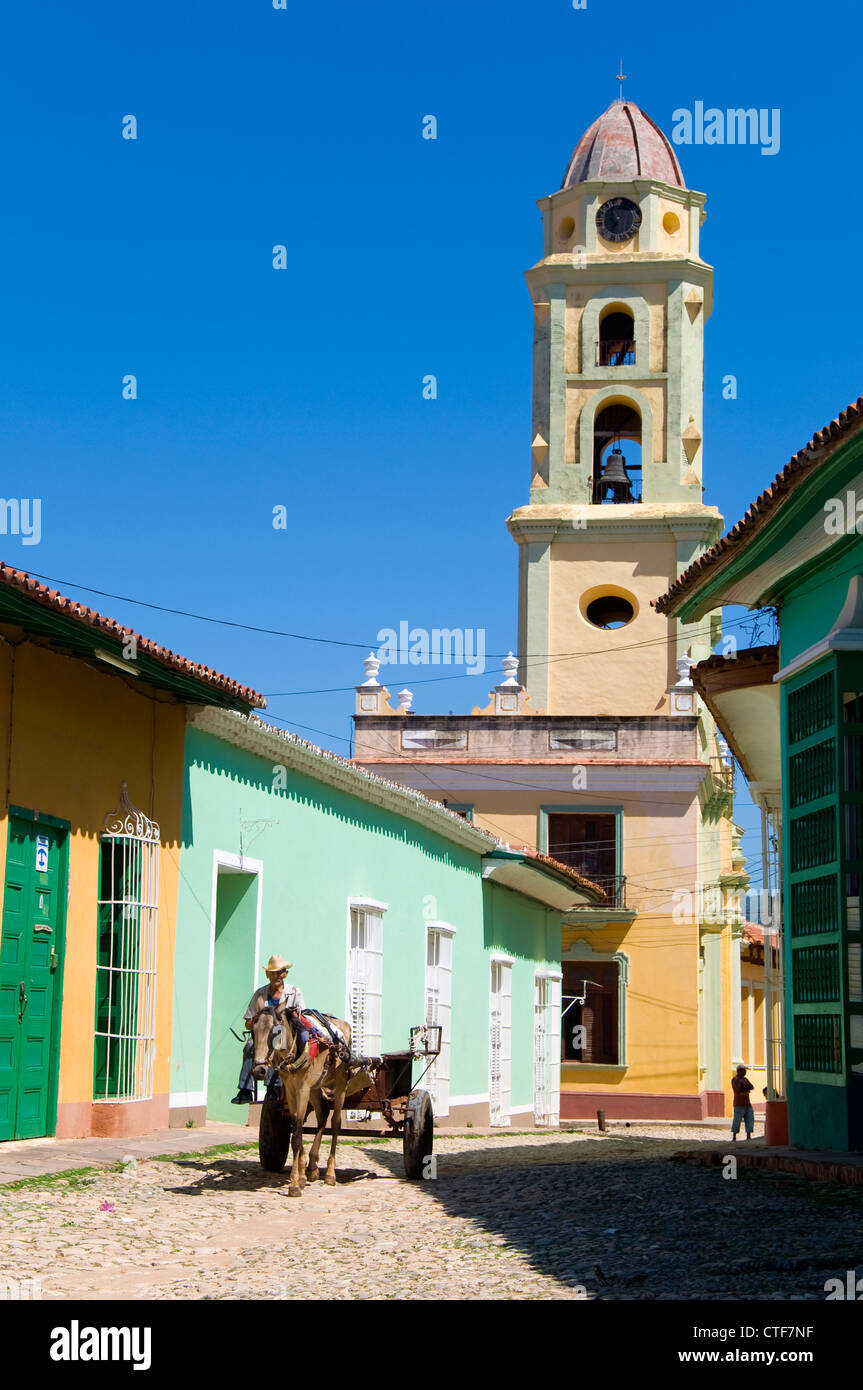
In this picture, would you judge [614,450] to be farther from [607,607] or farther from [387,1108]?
[387,1108]

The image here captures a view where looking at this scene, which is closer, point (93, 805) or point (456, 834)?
point (93, 805)

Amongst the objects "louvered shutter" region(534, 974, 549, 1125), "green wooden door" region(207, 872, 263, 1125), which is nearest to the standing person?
"louvered shutter" region(534, 974, 549, 1125)

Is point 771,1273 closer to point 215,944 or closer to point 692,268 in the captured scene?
point 215,944

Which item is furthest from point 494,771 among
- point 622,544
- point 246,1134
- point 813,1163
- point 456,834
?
point 813,1163

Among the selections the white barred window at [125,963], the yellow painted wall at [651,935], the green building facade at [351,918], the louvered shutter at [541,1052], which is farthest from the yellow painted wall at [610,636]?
the white barred window at [125,963]

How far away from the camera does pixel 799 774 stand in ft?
41.1

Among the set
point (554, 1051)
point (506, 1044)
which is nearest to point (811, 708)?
point (506, 1044)

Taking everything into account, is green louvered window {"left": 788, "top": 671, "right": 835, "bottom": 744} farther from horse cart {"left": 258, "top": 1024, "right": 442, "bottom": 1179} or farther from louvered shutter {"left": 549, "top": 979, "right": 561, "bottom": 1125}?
louvered shutter {"left": 549, "top": 979, "right": 561, "bottom": 1125}

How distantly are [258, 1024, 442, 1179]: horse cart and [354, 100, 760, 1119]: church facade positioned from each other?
63.4 feet

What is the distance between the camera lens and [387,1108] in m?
11.5

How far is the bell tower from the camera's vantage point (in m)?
33.2

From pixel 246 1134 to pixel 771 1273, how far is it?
7885mm

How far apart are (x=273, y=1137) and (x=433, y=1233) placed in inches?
102

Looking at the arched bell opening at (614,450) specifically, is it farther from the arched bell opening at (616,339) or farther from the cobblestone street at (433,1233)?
the cobblestone street at (433,1233)
